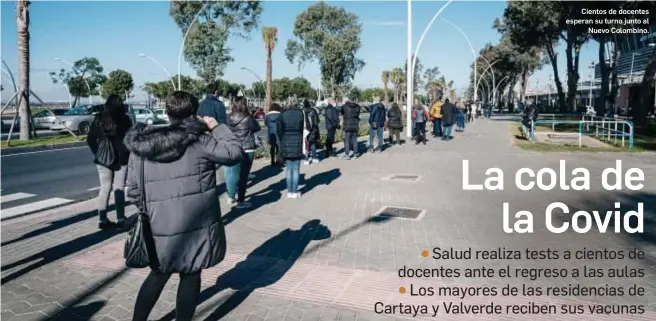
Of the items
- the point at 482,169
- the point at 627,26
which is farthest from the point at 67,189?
the point at 627,26

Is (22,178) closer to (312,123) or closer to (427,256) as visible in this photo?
(312,123)

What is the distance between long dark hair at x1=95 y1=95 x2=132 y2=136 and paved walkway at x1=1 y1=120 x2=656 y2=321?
4.21 ft

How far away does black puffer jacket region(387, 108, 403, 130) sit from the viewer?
52.0ft

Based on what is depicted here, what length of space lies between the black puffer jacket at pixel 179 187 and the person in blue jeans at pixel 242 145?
171 inches

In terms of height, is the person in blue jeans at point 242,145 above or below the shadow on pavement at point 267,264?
above

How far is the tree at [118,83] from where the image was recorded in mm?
67500

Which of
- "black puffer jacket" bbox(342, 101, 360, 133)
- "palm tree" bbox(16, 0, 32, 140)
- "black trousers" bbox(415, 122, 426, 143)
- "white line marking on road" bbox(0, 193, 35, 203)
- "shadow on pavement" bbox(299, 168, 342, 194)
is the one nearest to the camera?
"white line marking on road" bbox(0, 193, 35, 203)

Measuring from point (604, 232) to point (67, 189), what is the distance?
902cm

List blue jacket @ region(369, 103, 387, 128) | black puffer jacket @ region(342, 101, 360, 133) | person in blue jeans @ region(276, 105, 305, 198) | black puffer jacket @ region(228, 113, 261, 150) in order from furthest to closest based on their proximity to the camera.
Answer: blue jacket @ region(369, 103, 387, 128) → black puffer jacket @ region(342, 101, 360, 133) → person in blue jeans @ region(276, 105, 305, 198) → black puffer jacket @ region(228, 113, 261, 150)

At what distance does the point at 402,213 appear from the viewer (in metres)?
7.21

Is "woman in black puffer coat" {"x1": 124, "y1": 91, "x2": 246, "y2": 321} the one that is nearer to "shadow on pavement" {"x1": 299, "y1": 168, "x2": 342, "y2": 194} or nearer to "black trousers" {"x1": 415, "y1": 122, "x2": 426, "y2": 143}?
"shadow on pavement" {"x1": 299, "y1": 168, "x2": 342, "y2": 194}

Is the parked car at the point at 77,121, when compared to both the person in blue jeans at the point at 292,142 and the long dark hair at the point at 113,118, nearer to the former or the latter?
the person in blue jeans at the point at 292,142

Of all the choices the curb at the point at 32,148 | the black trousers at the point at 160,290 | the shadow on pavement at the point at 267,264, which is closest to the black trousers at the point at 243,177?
the shadow on pavement at the point at 267,264

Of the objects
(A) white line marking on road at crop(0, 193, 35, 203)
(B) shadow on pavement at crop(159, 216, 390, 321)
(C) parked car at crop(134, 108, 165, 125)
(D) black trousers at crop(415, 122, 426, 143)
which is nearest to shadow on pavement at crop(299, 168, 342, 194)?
(B) shadow on pavement at crop(159, 216, 390, 321)
